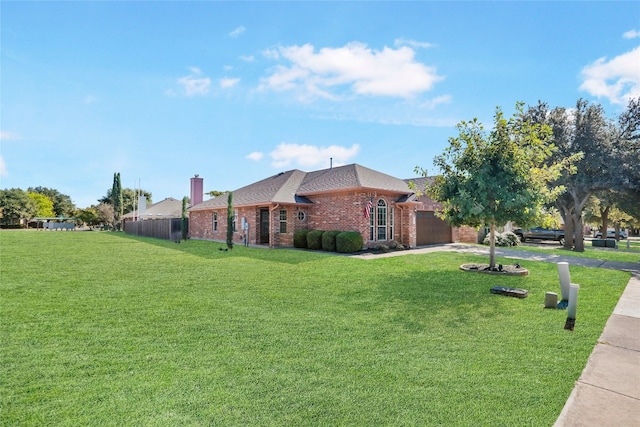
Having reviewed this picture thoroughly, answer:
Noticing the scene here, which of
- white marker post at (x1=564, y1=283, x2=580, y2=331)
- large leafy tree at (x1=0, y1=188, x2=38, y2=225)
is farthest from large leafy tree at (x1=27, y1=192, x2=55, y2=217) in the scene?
white marker post at (x1=564, y1=283, x2=580, y2=331)

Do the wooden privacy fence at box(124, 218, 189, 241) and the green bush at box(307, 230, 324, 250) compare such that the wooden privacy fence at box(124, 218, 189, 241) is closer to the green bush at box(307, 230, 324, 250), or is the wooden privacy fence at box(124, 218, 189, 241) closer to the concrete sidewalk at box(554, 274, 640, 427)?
the green bush at box(307, 230, 324, 250)

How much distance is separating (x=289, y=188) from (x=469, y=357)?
17.4 metres

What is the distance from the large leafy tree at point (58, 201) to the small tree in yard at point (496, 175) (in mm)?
82057

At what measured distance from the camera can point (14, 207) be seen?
56.6 m

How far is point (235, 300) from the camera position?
21.6 ft

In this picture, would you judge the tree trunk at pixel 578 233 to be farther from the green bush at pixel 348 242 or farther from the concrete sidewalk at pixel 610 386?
the concrete sidewalk at pixel 610 386

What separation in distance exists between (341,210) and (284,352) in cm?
1380

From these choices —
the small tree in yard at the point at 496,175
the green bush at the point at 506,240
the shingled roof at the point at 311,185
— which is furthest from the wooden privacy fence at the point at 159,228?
the green bush at the point at 506,240

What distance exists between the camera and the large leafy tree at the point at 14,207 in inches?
2214

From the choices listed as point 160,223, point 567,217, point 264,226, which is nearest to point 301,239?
point 264,226

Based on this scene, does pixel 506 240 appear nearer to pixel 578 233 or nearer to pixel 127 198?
pixel 578 233

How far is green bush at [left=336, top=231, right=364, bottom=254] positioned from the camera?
51.8 feet

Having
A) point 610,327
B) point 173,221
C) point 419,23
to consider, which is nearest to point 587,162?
point 419,23

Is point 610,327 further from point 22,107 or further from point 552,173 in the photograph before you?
point 22,107
